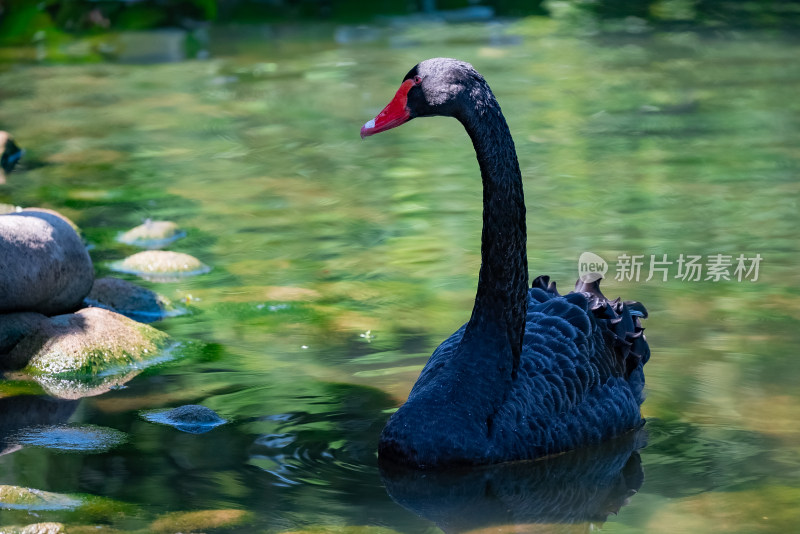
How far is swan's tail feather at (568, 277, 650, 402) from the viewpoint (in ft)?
17.8

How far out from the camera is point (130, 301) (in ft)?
23.7

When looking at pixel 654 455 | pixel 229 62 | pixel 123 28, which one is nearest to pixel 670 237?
pixel 654 455

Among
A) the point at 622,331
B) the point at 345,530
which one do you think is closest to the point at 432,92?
the point at 622,331

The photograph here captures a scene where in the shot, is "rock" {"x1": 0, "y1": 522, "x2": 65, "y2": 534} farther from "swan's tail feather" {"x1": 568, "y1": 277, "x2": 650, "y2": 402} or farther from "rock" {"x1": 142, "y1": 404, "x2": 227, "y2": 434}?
"swan's tail feather" {"x1": 568, "y1": 277, "x2": 650, "y2": 402}

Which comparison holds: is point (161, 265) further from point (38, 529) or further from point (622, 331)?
point (38, 529)

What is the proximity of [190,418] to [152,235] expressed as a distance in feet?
11.8

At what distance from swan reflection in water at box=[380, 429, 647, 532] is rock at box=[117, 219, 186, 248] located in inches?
169

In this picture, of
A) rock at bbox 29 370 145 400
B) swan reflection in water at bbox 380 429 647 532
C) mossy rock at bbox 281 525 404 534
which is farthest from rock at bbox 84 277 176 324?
mossy rock at bbox 281 525 404 534

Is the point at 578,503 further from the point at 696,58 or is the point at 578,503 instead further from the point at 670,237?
the point at 696,58

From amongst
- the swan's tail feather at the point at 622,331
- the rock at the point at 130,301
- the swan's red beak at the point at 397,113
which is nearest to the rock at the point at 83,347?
the rock at the point at 130,301

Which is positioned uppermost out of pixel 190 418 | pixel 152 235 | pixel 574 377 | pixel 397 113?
pixel 397 113

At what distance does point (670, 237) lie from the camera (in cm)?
859

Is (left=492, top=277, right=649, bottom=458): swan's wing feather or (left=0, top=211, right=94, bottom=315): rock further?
(left=0, top=211, right=94, bottom=315): rock

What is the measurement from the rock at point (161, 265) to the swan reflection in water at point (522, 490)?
137 inches
